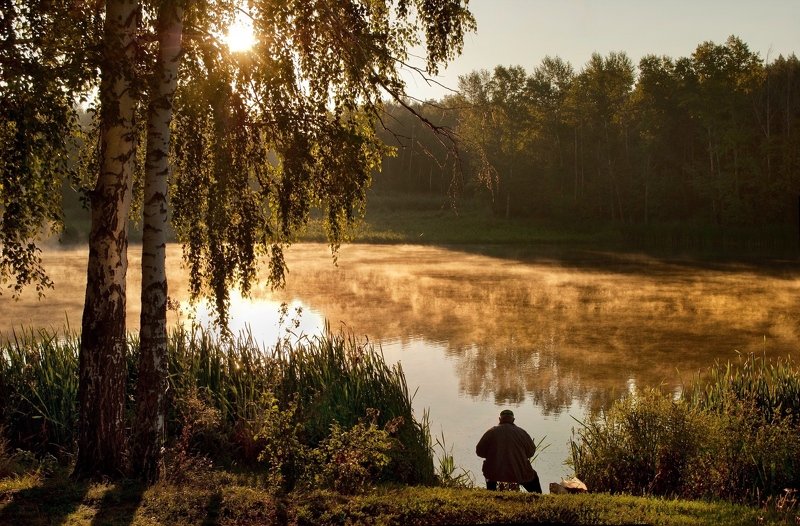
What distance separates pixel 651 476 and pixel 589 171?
56062mm

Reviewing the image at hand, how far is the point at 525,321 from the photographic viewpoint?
2284 centimetres

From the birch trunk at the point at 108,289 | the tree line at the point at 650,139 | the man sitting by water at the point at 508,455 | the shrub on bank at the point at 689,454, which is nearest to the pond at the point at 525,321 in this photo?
the shrub on bank at the point at 689,454

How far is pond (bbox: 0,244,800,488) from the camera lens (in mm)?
14320

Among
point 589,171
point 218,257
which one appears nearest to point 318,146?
point 218,257

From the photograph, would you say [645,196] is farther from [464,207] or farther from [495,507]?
[495,507]

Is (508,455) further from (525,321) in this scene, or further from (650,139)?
(650,139)

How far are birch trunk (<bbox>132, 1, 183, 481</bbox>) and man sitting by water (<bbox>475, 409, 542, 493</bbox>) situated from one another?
3.68 metres

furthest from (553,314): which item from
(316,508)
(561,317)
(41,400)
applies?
(316,508)

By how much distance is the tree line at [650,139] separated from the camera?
52000 mm

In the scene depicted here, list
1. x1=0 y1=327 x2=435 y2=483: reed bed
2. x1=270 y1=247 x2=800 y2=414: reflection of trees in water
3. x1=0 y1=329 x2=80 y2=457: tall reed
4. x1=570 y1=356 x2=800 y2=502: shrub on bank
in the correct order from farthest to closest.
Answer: x1=270 y1=247 x2=800 y2=414: reflection of trees in water
x1=0 y1=329 x2=80 y2=457: tall reed
x1=0 y1=327 x2=435 y2=483: reed bed
x1=570 y1=356 x2=800 y2=502: shrub on bank

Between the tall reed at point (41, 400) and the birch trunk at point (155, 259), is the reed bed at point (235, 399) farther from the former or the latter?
the birch trunk at point (155, 259)

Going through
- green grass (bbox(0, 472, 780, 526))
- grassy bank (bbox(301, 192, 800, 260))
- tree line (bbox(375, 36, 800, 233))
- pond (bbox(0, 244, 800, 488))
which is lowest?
pond (bbox(0, 244, 800, 488))

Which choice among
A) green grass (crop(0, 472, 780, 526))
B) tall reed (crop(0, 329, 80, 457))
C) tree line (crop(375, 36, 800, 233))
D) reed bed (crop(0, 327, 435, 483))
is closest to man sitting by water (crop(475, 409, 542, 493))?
reed bed (crop(0, 327, 435, 483))

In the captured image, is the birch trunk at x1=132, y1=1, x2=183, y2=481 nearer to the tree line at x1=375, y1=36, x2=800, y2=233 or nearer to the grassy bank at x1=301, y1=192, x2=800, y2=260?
the grassy bank at x1=301, y1=192, x2=800, y2=260
